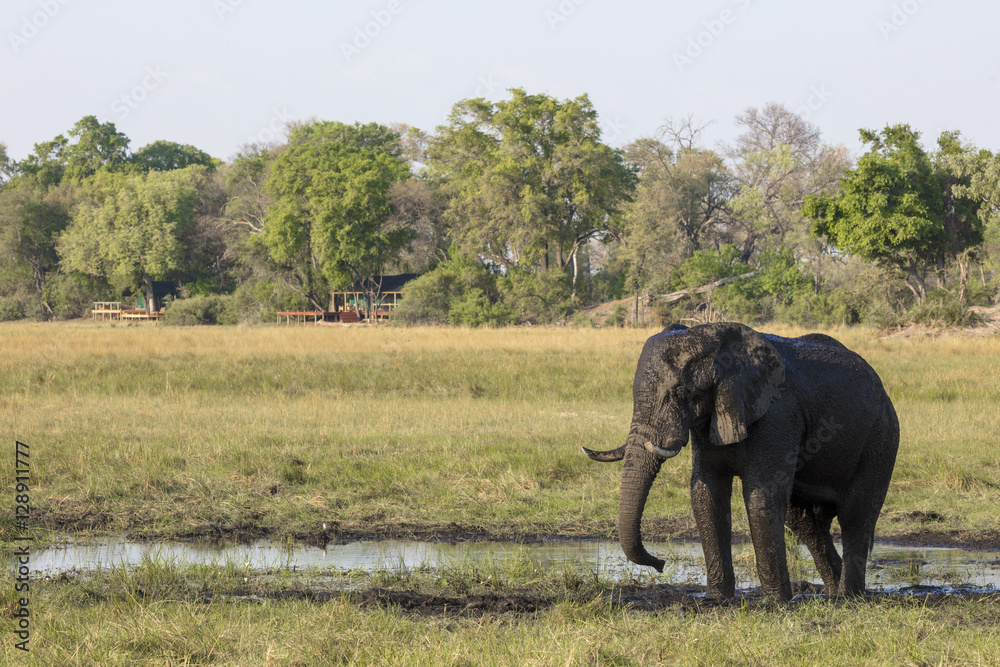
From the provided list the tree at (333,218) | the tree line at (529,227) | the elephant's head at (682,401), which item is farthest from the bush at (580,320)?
the elephant's head at (682,401)

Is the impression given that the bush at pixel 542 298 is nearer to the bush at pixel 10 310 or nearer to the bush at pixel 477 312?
the bush at pixel 477 312

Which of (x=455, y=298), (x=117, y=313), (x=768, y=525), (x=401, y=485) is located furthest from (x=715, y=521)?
(x=117, y=313)

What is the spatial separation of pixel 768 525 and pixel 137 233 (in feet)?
225

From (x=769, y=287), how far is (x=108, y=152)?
6352 centimetres

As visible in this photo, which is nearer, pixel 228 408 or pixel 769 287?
pixel 228 408

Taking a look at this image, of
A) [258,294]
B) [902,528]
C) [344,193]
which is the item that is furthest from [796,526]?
[258,294]

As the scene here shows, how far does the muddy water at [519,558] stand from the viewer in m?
8.41

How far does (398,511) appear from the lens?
10867mm

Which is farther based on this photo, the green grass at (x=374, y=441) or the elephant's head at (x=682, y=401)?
the green grass at (x=374, y=441)

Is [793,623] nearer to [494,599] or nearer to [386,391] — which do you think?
[494,599]

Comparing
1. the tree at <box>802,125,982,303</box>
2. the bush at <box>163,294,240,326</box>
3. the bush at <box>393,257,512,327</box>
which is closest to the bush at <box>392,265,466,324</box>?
the bush at <box>393,257,512,327</box>

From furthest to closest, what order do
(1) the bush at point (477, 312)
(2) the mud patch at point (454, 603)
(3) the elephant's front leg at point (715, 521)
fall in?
1. (1) the bush at point (477, 312)
2. (3) the elephant's front leg at point (715, 521)
3. (2) the mud patch at point (454, 603)

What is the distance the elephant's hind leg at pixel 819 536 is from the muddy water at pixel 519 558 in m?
0.51

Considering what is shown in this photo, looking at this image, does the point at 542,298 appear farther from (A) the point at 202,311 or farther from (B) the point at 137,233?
(B) the point at 137,233
